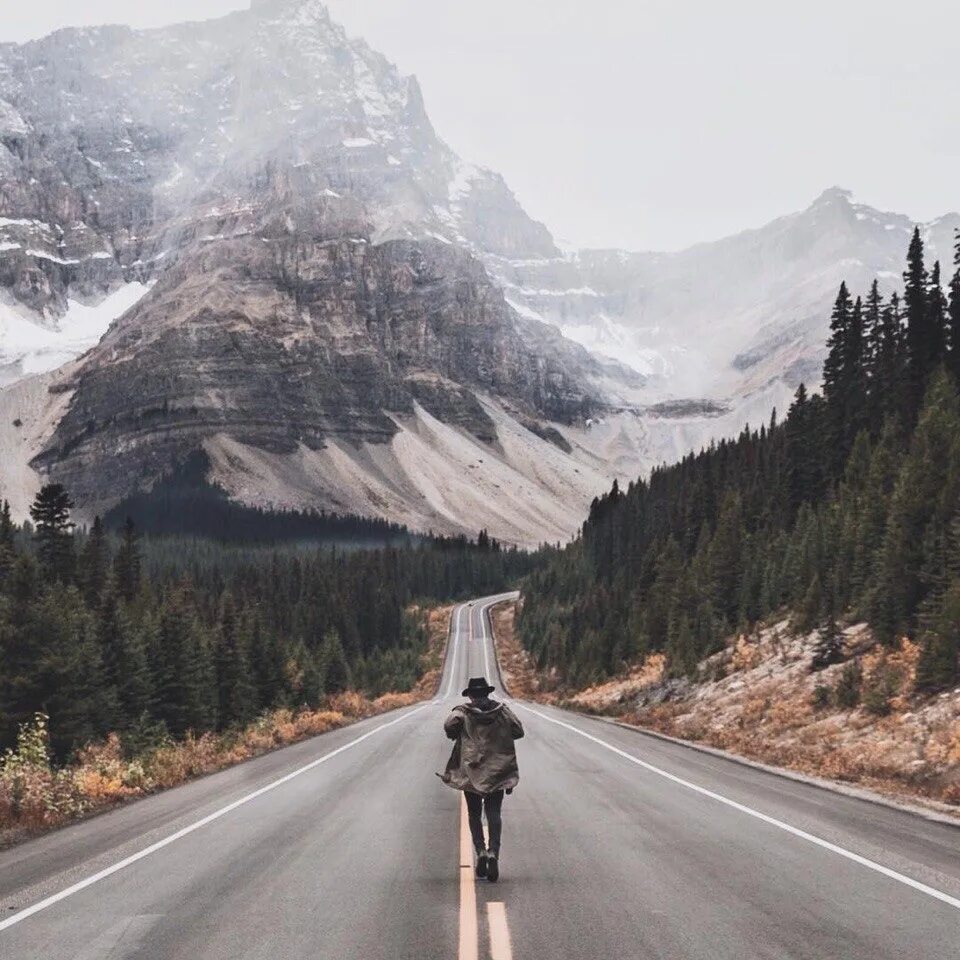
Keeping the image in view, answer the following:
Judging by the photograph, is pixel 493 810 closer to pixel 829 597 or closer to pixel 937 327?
pixel 829 597

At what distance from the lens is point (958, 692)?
779 inches

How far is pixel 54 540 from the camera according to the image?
254 ft

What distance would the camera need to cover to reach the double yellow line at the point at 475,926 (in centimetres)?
680

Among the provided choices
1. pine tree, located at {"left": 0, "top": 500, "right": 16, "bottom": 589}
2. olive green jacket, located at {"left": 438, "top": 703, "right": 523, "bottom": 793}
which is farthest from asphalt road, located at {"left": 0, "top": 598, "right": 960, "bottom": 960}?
pine tree, located at {"left": 0, "top": 500, "right": 16, "bottom": 589}

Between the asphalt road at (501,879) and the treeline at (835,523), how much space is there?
1114 centimetres

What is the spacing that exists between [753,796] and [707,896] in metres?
7.22

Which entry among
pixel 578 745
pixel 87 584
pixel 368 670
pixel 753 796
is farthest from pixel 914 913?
pixel 368 670

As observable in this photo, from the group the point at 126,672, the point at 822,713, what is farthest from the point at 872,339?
the point at 126,672

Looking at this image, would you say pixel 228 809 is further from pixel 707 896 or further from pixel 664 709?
pixel 664 709

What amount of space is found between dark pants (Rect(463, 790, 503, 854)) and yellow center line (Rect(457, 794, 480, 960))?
380mm

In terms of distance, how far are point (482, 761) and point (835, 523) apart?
38.5 meters

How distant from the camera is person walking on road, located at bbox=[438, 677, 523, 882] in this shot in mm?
9438

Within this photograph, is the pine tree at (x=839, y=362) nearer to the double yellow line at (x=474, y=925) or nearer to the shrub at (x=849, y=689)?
the shrub at (x=849, y=689)

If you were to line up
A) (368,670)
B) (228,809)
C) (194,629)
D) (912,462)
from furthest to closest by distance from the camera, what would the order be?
(368,670), (194,629), (912,462), (228,809)
